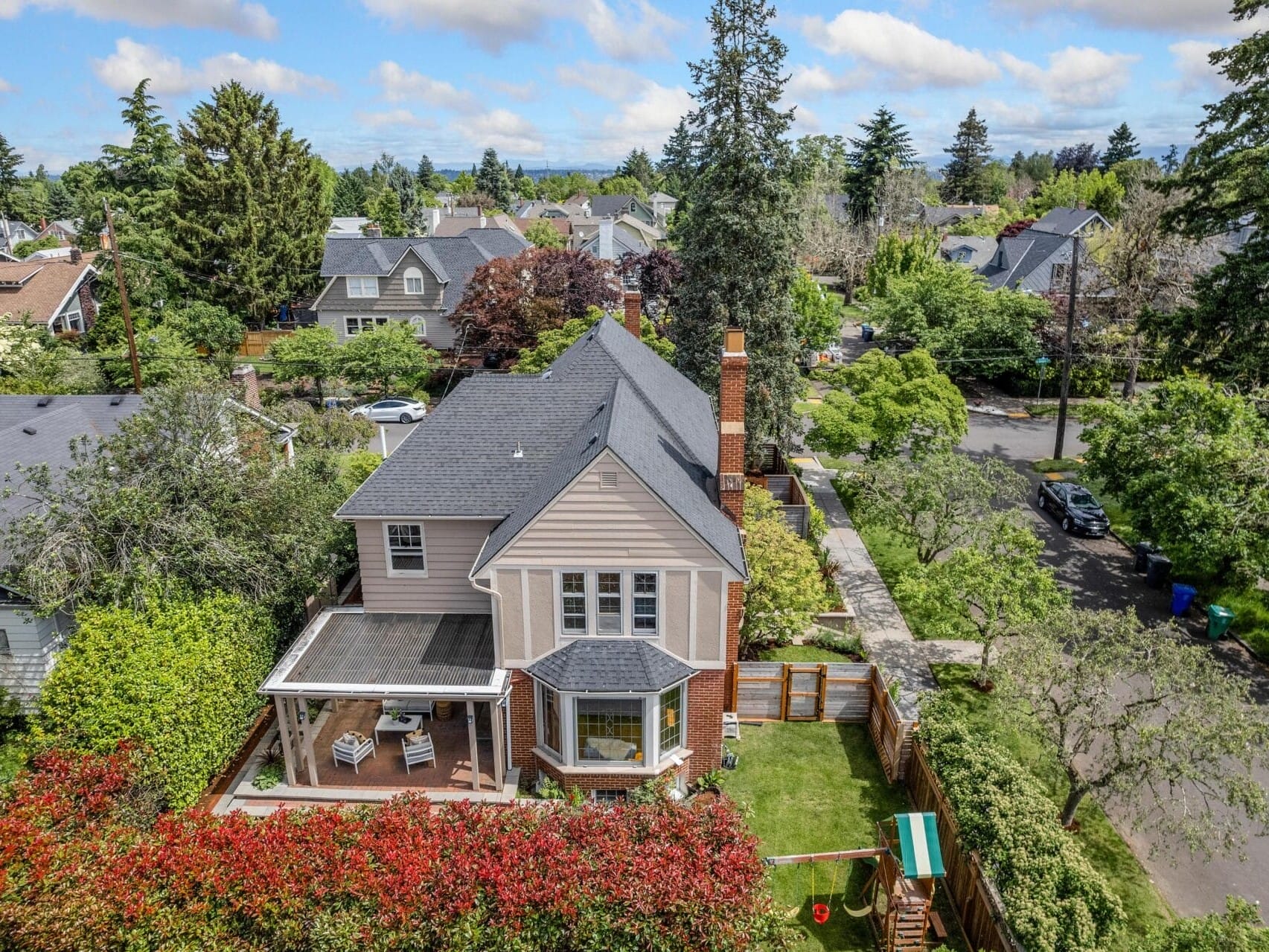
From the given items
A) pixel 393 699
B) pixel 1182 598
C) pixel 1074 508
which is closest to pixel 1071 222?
pixel 1074 508

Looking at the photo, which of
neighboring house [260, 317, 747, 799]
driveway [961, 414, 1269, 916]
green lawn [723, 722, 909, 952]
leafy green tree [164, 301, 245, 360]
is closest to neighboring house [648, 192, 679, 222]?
leafy green tree [164, 301, 245, 360]

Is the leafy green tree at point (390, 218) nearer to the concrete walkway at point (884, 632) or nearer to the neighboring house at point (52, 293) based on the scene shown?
the neighboring house at point (52, 293)

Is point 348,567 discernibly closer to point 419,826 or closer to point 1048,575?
point 419,826

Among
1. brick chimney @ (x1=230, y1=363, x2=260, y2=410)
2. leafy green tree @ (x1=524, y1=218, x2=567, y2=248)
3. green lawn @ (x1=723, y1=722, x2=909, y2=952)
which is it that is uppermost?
leafy green tree @ (x1=524, y1=218, x2=567, y2=248)

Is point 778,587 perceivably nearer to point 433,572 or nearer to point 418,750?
point 433,572

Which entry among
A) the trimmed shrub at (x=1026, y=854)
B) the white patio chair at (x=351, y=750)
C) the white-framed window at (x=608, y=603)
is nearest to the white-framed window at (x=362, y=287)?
the white patio chair at (x=351, y=750)

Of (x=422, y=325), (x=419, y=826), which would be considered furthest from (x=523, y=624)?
(x=422, y=325)

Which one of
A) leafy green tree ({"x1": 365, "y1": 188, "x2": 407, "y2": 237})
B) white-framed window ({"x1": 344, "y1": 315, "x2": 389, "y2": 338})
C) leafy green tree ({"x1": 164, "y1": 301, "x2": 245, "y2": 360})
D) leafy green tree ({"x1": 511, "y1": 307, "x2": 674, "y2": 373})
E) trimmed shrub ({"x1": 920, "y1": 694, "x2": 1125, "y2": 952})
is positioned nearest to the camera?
trimmed shrub ({"x1": 920, "y1": 694, "x2": 1125, "y2": 952})

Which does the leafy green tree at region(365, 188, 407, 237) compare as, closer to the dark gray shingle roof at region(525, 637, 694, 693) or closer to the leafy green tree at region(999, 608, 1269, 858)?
the dark gray shingle roof at region(525, 637, 694, 693)
